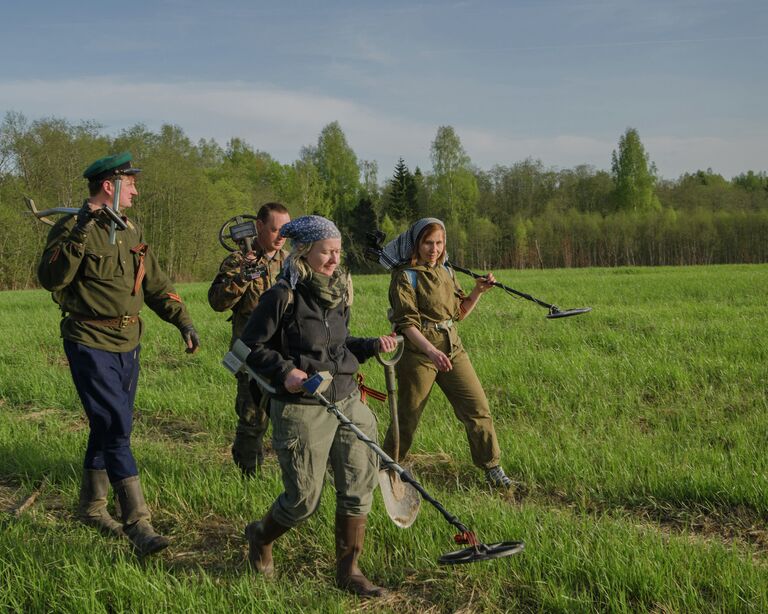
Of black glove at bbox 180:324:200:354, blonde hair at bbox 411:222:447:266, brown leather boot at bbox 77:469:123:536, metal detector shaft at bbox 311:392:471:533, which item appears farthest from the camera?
blonde hair at bbox 411:222:447:266

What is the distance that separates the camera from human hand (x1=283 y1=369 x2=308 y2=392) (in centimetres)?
345

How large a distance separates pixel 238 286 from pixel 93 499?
72.3 inches

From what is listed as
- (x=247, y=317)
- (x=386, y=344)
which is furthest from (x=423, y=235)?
(x=386, y=344)

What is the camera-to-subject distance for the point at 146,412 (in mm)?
7949

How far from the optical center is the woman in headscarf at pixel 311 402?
360cm

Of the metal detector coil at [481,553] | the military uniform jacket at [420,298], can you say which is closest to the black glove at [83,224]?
the military uniform jacket at [420,298]

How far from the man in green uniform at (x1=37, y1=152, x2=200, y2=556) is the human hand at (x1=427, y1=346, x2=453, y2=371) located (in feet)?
6.96

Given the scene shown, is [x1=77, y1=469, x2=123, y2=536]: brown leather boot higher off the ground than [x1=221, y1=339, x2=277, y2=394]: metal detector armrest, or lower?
lower

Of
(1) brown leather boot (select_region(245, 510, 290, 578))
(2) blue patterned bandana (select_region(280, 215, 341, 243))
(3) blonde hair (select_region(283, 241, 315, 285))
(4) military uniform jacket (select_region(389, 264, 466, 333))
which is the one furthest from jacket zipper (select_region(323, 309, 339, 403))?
(4) military uniform jacket (select_region(389, 264, 466, 333))

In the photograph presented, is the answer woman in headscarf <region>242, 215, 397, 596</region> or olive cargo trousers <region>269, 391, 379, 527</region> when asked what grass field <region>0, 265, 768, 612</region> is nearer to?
woman in headscarf <region>242, 215, 397, 596</region>

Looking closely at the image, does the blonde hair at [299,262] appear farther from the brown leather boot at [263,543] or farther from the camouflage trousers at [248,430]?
the camouflage trousers at [248,430]

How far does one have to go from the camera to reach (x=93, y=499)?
4707 millimetres

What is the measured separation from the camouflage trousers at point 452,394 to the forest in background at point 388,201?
41054mm

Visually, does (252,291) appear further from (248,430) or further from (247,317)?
(248,430)
